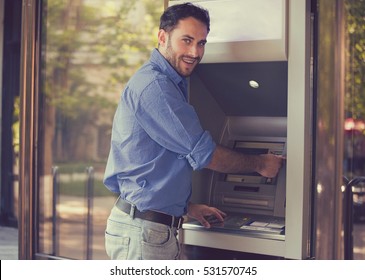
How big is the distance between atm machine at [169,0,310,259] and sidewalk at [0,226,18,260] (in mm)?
3021

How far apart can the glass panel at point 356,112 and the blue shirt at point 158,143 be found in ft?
5.00

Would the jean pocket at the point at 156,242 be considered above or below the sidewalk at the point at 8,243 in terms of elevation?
above

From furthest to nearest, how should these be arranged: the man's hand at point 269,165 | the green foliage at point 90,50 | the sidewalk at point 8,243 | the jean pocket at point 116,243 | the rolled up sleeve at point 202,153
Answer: the sidewalk at point 8,243 < the green foliage at point 90,50 < the man's hand at point 269,165 < the jean pocket at point 116,243 < the rolled up sleeve at point 202,153

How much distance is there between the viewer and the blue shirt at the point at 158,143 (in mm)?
2584

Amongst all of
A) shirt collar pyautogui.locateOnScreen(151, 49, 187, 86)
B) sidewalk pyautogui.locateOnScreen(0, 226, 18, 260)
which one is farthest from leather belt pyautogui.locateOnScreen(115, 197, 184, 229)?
sidewalk pyautogui.locateOnScreen(0, 226, 18, 260)

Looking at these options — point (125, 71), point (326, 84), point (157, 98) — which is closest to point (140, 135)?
point (157, 98)

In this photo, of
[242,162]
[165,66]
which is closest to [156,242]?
[242,162]

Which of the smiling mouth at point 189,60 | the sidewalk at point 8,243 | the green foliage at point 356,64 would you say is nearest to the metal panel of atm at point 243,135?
the smiling mouth at point 189,60

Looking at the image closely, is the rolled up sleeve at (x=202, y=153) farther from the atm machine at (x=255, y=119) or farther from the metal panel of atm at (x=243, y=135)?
the metal panel of atm at (x=243, y=135)

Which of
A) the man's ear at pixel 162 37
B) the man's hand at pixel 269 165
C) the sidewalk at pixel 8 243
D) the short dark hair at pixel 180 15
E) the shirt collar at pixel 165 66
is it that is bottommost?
the sidewalk at pixel 8 243

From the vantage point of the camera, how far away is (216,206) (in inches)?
123

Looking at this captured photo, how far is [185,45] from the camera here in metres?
2.72

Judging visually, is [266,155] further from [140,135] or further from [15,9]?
[15,9]

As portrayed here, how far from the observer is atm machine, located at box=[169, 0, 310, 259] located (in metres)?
2.70
